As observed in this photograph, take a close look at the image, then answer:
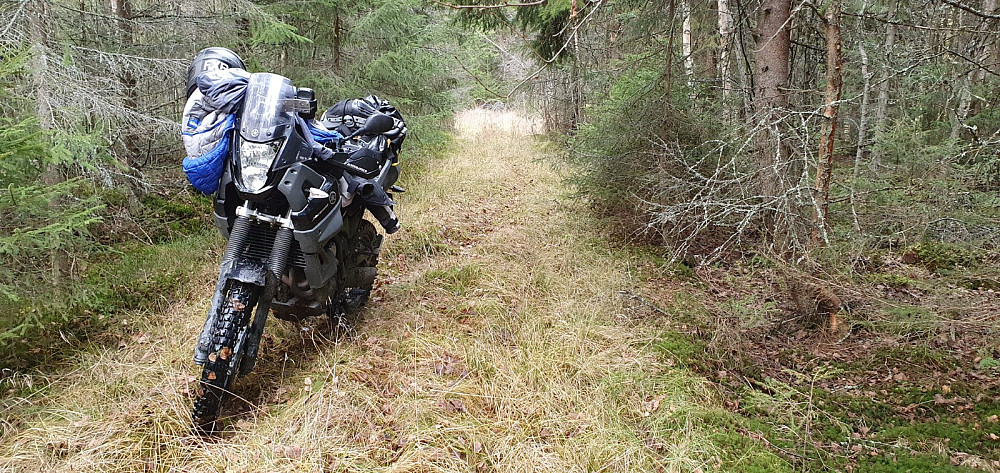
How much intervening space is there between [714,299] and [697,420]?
84.5 inches

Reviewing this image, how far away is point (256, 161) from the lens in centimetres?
312

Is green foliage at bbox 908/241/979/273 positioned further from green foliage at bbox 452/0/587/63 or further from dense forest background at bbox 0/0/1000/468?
green foliage at bbox 452/0/587/63

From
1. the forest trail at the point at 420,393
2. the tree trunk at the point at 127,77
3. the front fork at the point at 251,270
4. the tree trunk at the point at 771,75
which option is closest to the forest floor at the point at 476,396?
the forest trail at the point at 420,393

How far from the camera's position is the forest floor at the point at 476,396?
2822mm

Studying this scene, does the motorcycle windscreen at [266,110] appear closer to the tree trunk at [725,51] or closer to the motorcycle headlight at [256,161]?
the motorcycle headlight at [256,161]

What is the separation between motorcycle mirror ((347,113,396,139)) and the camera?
368 cm

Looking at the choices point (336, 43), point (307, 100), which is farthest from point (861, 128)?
point (336, 43)

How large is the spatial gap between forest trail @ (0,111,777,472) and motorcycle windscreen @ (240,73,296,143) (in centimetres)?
162

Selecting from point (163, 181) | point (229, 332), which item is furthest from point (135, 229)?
point (229, 332)

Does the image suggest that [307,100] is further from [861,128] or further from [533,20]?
[861,128]

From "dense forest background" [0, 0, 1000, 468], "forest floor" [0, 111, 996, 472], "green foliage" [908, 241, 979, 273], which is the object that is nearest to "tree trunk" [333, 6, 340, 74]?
"dense forest background" [0, 0, 1000, 468]

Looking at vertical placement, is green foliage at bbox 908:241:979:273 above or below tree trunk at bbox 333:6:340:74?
below

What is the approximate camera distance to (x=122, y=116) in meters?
5.22

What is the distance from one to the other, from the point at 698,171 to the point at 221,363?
17.1 ft
